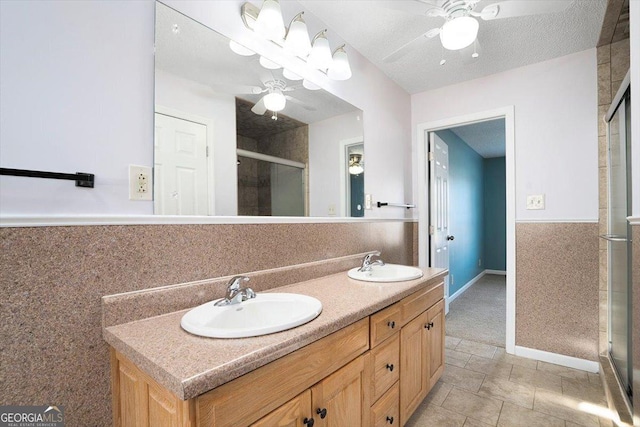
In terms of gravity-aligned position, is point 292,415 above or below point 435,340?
above

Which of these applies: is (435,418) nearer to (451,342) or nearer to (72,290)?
(451,342)

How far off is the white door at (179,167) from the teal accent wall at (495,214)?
6031 mm

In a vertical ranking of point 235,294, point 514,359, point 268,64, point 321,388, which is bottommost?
point 514,359

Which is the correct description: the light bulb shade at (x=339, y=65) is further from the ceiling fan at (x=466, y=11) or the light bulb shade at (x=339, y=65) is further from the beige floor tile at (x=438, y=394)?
the beige floor tile at (x=438, y=394)

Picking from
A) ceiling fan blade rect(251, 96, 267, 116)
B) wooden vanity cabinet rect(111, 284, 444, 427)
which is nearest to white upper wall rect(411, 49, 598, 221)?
wooden vanity cabinet rect(111, 284, 444, 427)

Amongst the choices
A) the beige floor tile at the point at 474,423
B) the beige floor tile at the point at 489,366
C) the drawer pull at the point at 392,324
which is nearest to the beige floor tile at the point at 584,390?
the beige floor tile at the point at 489,366

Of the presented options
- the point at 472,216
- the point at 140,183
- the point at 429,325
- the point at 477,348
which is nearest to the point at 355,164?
the point at 429,325

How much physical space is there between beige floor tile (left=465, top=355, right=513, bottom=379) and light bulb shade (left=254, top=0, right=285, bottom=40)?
8.52 feet

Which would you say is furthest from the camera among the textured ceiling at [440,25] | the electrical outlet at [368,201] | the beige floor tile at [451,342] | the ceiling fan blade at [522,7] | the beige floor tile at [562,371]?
the beige floor tile at [451,342]

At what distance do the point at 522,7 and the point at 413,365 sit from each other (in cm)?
186

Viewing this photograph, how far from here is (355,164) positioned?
2.13 m

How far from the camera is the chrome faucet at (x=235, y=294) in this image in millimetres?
1091

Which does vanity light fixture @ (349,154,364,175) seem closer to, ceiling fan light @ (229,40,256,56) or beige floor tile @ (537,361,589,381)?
ceiling fan light @ (229,40,256,56)

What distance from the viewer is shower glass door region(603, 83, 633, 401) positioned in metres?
1.59
